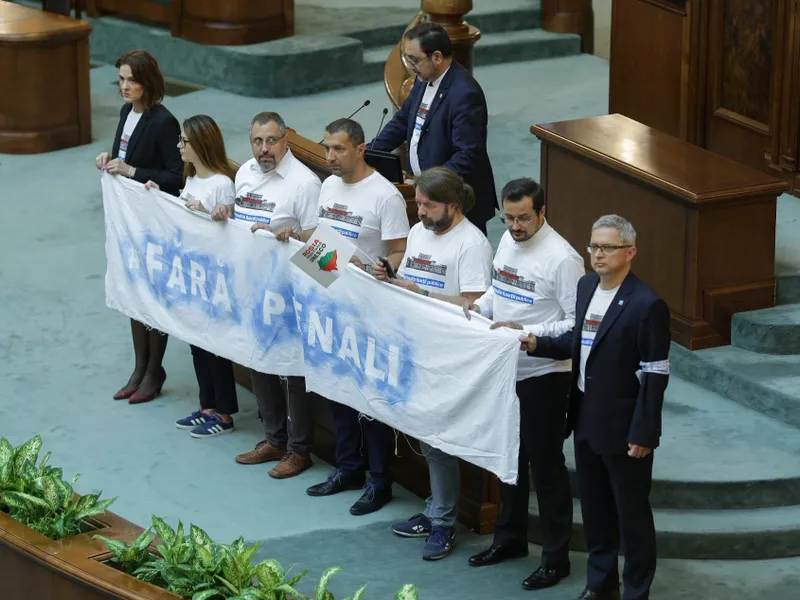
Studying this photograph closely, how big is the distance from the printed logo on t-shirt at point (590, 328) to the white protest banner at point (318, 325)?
0.31 metres

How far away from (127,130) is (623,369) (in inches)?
138

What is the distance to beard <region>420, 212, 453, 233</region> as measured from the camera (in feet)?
21.3

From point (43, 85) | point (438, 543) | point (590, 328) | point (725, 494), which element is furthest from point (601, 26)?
point (590, 328)

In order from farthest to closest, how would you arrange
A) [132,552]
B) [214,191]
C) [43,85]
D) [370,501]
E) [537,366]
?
1. [43,85]
2. [214,191]
3. [370,501]
4. [537,366]
5. [132,552]

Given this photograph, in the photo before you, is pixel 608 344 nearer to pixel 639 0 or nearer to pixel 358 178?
pixel 358 178

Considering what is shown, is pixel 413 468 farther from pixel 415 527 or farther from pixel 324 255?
pixel 324 255

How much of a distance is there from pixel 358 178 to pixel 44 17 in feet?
23.1

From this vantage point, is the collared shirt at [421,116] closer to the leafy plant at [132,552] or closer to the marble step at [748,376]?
the marble step at [748,376]

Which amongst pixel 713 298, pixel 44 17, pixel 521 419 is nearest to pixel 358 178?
pixel 521 419

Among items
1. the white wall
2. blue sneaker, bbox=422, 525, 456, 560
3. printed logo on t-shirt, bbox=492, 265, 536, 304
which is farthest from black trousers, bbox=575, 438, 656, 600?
the white wall

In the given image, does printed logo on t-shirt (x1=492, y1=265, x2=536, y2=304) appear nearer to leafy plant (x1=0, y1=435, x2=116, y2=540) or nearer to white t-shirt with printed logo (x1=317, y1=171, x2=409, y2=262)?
white t-shirt with printed logo (x1=317, y1=171, x2=409, y2=262)

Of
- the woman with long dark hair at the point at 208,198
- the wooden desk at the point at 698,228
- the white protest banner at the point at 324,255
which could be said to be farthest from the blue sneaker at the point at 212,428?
the wooden desk at the point at 698,228

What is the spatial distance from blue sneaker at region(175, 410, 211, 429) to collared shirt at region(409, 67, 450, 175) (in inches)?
67.4

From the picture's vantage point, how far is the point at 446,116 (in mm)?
7762
